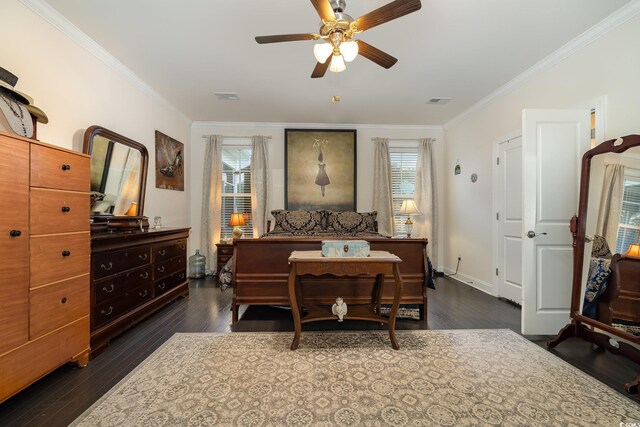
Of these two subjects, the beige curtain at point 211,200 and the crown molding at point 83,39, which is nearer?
the crown molding at point 83,39

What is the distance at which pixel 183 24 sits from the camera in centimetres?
245

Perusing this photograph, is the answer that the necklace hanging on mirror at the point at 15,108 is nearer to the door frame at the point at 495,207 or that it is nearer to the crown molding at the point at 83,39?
the crown molding at the point at 83,39

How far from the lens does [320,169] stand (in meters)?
5.19

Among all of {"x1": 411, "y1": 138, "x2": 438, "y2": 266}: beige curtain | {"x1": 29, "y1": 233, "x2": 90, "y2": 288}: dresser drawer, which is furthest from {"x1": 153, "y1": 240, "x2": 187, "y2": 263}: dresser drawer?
{"x1": 411, "y1": 138, "x2": 438, "y2": 266}: beige curtain

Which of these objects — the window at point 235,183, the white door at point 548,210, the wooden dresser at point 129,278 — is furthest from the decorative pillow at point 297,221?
the white door at point 548,210

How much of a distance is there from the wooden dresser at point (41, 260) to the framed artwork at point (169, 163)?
2.13 meters

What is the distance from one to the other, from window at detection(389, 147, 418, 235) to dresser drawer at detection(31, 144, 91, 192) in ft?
15.2

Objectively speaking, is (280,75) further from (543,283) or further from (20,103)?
(543,283)

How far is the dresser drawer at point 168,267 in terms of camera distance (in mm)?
3139

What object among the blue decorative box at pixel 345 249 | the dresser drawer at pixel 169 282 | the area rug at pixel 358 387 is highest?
the blue decorative box at pixel 345 249

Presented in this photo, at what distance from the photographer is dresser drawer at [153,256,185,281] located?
314cm

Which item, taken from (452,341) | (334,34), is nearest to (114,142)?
(334,34)

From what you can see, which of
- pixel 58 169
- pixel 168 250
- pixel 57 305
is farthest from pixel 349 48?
pixel 168 250

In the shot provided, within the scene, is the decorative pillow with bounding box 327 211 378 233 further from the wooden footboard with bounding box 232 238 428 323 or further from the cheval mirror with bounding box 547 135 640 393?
the cheval mirror with bounding box 547 135 640 393
